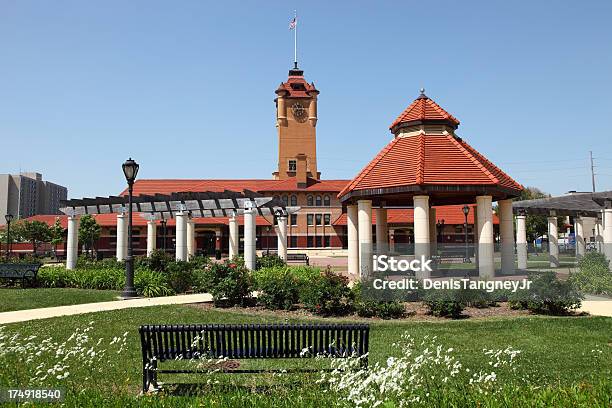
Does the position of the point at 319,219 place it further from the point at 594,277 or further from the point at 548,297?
the point at 548,297

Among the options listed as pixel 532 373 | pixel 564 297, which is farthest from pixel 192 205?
pixel 532 373

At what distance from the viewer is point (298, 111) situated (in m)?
71.8

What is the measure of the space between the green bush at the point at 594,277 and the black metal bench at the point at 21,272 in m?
23.0

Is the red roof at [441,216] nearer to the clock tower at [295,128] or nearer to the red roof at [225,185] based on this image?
the red roof at [225,185]

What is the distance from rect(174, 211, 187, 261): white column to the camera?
26.7 meters

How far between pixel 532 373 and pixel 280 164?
64023 mm

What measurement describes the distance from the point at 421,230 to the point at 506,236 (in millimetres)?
4917

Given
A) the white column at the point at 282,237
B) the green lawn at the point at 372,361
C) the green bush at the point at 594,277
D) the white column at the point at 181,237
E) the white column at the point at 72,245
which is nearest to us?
the green lawn at the point at 372,361

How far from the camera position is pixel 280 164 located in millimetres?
70500

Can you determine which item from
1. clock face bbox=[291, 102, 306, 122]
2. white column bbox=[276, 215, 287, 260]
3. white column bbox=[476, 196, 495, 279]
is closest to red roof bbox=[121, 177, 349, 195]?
clock face bbox=[291, 102, 306, 122]

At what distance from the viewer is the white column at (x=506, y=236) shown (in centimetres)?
1908

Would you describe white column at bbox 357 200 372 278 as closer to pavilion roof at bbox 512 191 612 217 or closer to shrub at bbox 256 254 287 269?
shrub at bbox 256 254 287 269

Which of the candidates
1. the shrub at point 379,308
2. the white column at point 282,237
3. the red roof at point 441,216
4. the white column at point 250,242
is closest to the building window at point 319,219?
the red roof at point 441,216

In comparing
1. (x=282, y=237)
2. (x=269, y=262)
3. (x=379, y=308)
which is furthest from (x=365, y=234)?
(x=282, y=237)
